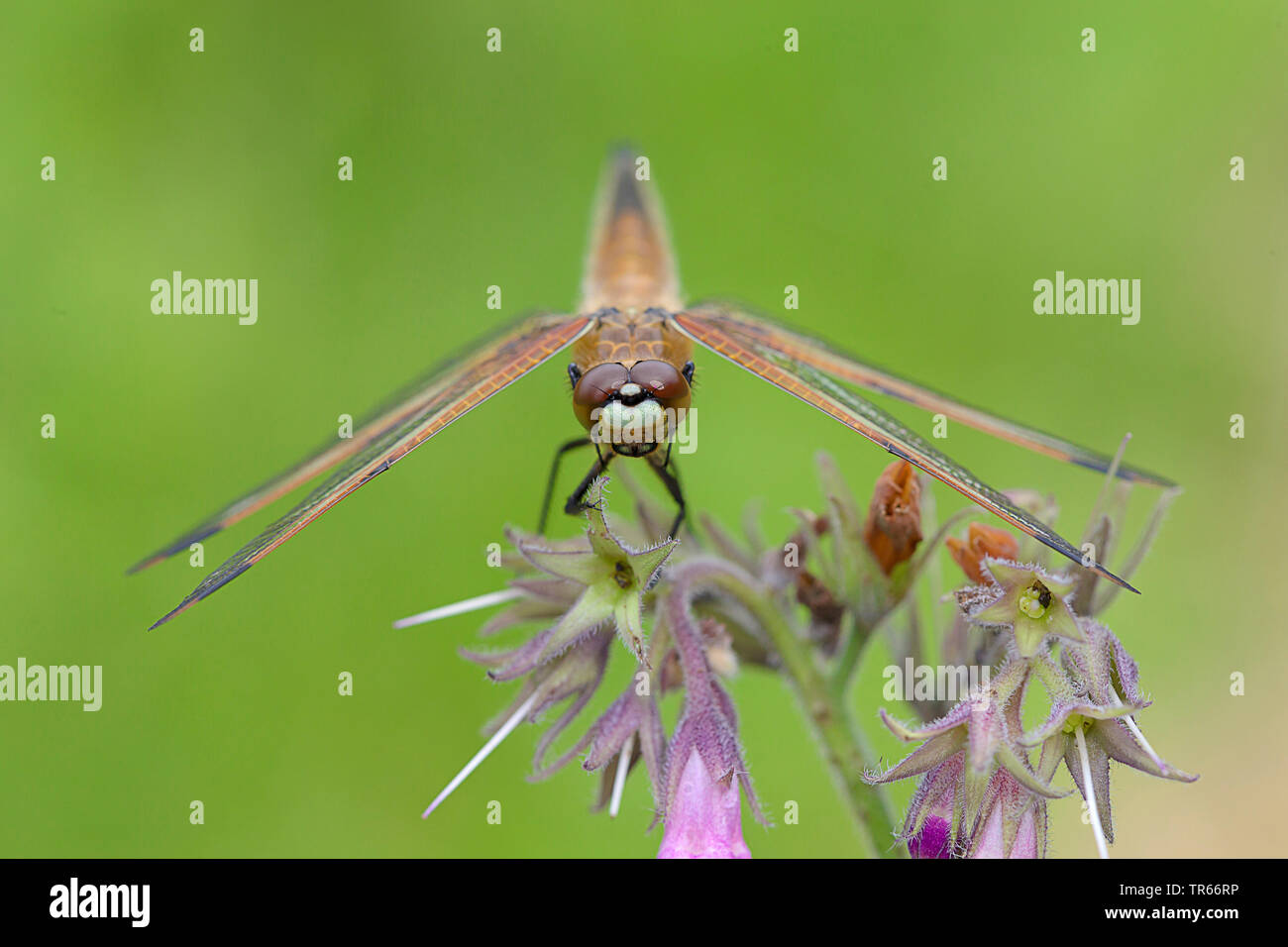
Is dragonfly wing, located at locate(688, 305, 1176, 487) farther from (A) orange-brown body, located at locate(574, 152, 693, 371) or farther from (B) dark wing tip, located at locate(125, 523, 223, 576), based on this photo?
(B) dark wing tip, located at locate(125, 523, 223, 576)

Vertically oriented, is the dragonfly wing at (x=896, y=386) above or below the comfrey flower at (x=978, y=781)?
above

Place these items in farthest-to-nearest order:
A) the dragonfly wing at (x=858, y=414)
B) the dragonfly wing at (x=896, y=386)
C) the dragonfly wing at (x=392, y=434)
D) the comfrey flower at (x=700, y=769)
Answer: the dragonfly wing at (x=896, y=386), the comfrey flower at (x=700, y=769), the dragonfly wing at (x=392, y=434), the dragonfly wing at (x=858, y=414)

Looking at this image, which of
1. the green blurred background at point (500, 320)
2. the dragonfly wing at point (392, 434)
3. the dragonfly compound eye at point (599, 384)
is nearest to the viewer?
the dragonfly wing at point (392, 434)

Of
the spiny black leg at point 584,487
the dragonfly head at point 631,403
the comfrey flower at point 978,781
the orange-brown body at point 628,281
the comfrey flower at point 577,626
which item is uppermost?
the orange-brown body at point 628,281

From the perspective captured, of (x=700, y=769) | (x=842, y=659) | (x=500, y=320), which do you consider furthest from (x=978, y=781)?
(x=500, y=320)

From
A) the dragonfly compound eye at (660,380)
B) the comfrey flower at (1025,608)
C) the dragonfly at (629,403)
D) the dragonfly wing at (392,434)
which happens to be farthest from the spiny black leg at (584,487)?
the comfrey flower at (1025,608)

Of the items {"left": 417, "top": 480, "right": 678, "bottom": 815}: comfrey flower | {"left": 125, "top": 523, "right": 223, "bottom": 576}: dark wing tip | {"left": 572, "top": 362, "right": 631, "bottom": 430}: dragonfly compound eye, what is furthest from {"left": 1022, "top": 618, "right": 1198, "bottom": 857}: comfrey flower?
{"left": 125, "top": 523, "right": 223, "bottom": 576}: dark wing tip

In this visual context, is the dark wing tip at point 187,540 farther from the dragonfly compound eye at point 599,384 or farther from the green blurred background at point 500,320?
the green blurred background at point 500,320

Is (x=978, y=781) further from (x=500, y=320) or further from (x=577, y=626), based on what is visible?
(x=500, y=320)
